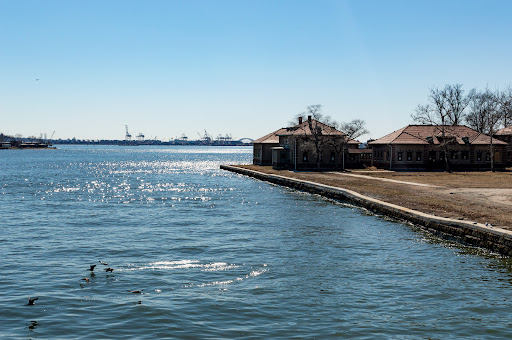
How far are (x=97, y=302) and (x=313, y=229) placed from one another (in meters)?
15.5

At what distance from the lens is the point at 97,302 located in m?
14.7

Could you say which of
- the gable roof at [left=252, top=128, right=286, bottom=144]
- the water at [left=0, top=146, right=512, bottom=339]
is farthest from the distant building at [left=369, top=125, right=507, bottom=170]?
the water at [left=0, top=146, right=512, bottom=339]

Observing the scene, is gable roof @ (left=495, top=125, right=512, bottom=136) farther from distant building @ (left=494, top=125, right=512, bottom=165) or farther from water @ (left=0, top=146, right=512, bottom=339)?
water @ (left=0, top=146, right=512, bottom=339)

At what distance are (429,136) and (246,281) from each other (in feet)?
202

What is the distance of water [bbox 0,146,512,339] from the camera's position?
12.9 meters

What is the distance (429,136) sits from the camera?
72.9m

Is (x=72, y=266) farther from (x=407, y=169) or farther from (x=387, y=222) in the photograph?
(x=407, y=169)

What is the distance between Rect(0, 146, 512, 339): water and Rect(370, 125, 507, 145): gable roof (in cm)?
4283

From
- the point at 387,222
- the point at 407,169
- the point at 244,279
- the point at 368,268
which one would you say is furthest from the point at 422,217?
the point at 407,169

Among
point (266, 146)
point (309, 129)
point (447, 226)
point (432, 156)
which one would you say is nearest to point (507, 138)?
point (432, 156)

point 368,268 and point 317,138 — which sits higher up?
point 317,138

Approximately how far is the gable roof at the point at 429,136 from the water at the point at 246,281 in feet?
141

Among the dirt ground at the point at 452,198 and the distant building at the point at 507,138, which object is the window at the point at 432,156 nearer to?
the distant building at the point at 507,138

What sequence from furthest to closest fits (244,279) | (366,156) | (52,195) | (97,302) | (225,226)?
(366,156), (52,195), (225,226), (244,279), (97,302)
